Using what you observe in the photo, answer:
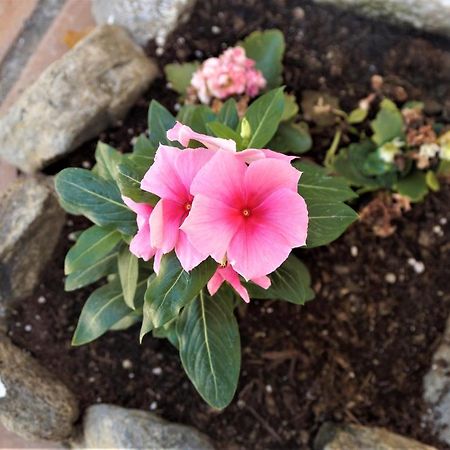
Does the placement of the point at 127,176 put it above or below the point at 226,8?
above

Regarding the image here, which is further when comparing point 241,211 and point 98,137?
point 98,137

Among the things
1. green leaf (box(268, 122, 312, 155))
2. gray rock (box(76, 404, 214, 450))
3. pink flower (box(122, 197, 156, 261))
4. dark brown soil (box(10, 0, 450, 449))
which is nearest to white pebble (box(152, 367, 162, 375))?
dark brown soil (box(10, 0, 450, 449))

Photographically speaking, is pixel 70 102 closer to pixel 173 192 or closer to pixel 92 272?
pixel 92 272

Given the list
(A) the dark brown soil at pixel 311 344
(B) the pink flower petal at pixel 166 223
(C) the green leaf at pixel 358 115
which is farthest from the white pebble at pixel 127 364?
(C) the green leaf at pixel 358 115

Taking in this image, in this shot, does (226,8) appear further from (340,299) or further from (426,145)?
(340,299)

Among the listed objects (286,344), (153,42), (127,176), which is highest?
(127,176)

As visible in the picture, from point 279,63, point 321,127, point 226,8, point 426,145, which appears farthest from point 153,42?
point 426,145

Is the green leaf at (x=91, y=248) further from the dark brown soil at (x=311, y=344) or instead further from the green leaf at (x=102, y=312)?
the dark brown soil at (x=311, y=344)
